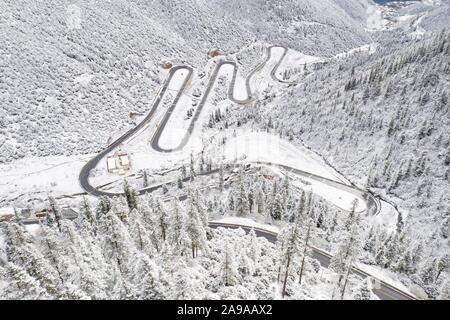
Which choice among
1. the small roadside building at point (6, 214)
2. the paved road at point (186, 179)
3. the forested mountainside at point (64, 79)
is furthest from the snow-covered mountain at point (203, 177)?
the small roadside building at point (6, 214)

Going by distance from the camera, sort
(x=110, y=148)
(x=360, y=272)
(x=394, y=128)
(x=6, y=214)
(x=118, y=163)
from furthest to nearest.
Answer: (x=110, y=148) → (x=394, y=128) → (x=118, y=163) → (x=6, y=214) → (x=360, y=272)

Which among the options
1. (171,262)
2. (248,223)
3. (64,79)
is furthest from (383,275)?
(64,79)

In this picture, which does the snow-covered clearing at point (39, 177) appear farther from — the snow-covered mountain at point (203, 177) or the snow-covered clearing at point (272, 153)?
the snow-covered clearing at point (272, 153)

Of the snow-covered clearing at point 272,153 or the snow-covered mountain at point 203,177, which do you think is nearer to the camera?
the snow-covered mountain at point 203,177

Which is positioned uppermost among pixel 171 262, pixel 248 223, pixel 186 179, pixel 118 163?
pixel 171 262

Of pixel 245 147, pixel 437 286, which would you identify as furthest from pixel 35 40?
pixel 437 286

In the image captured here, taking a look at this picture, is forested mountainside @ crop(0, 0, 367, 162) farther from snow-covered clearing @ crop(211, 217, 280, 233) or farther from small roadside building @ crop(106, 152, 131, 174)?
snow-covered clearing @ crop(211, 217, 280, 233)

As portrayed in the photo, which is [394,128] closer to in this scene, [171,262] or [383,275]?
[383,275]

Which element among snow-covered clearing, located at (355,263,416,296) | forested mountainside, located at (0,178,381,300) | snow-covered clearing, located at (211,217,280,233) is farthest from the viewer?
snow-covered clearing, located at (211,217,280,233)

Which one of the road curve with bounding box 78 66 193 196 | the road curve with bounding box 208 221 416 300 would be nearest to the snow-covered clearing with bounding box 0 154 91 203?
the road curve with bounding box 78 66 193 196
